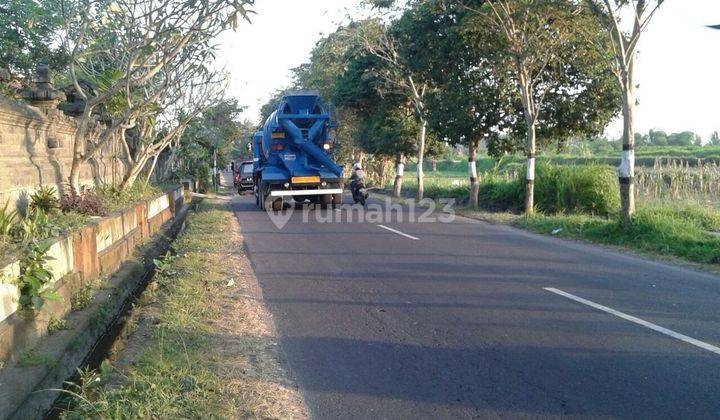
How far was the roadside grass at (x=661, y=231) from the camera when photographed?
11.7 metres

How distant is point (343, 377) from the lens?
534cm

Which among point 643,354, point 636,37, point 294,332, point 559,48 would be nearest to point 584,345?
point 643,354

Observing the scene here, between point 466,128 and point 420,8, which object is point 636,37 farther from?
point 420,8

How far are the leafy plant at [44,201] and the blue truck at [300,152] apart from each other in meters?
10.8

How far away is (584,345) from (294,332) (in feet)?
9.40

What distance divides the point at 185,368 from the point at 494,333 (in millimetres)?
3028

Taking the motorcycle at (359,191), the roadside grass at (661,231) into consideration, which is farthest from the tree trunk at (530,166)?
the motorcycle at (359,191)

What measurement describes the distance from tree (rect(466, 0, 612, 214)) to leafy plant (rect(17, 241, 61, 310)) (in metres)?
12.1

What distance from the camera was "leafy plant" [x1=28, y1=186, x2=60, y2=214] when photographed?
1000 centimetres

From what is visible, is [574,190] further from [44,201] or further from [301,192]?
[44,201]

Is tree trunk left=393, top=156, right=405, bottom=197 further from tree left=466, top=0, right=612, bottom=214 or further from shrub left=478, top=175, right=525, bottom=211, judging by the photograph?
tree left=466, top=0, right=612, bottom=214

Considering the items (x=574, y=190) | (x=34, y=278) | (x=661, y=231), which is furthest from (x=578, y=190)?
(x=34, y=278)

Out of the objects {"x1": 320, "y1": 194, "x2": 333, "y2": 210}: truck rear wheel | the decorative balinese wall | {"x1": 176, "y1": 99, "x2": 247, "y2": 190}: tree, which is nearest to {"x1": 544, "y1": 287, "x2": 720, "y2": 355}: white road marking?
the decorative balinese wall

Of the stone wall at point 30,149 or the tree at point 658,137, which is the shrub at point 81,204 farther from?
the tree at point 658,137
